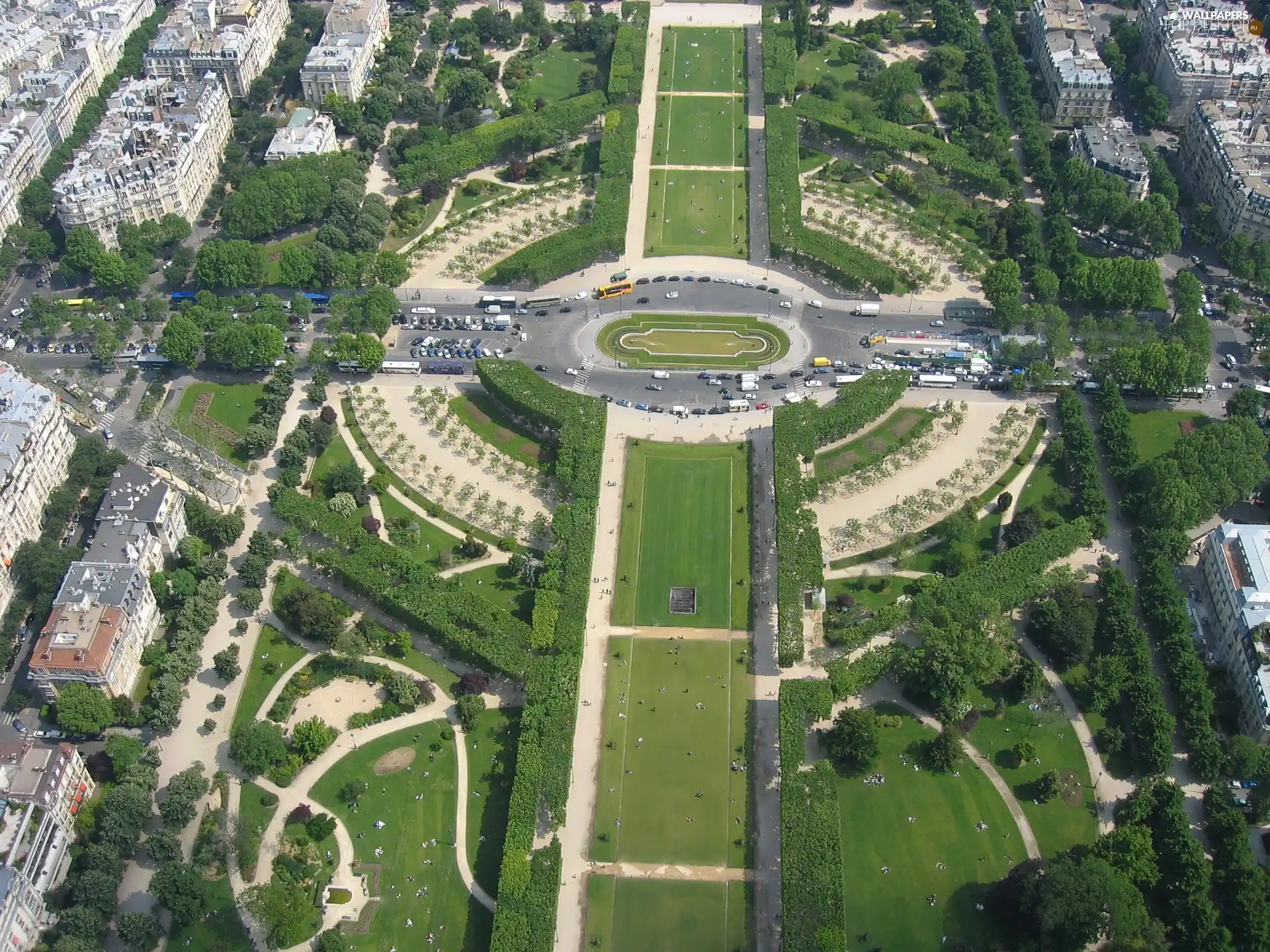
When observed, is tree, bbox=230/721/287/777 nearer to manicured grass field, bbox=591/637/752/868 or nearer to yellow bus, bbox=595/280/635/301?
manicured grass field, bbox=591/637/752/868

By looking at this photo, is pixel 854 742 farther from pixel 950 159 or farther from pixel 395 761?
pixel 950 159

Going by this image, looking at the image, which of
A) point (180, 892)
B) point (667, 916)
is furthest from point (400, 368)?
point (667, 916)

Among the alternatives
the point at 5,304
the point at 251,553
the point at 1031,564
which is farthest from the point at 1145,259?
the point at 5,304

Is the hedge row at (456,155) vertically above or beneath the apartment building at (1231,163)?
beneath

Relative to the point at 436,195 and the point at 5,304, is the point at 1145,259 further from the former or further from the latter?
the point at 5,304

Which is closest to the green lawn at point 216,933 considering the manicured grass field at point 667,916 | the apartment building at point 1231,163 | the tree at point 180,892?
the tree at point 180,892

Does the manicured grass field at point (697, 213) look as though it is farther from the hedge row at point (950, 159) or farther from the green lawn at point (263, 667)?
the green lawn at point (263, 667)
